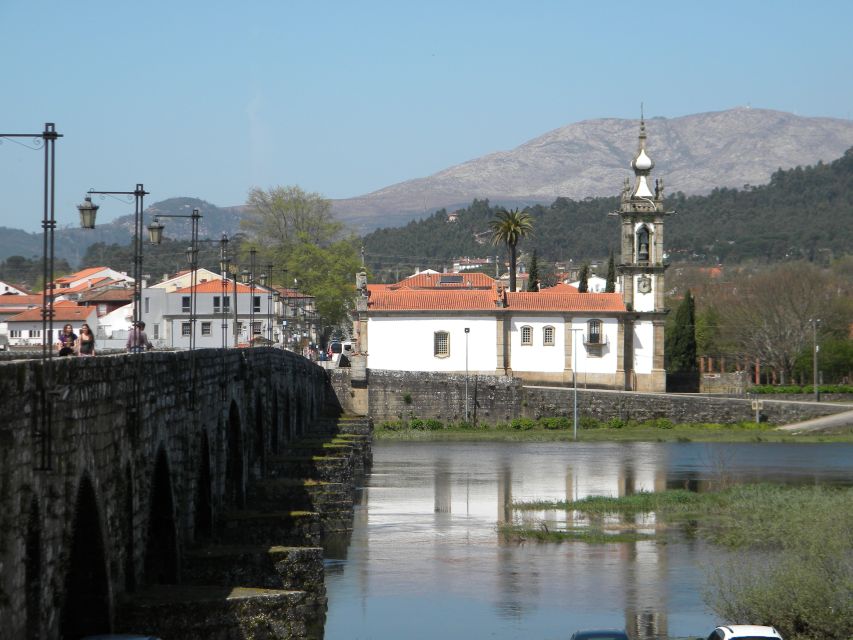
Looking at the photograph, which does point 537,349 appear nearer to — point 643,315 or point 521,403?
point 521,403

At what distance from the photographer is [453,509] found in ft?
130

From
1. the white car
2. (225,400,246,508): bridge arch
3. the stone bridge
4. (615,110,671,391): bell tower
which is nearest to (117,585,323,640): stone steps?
the stone bridge

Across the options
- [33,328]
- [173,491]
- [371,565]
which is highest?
[33,328]

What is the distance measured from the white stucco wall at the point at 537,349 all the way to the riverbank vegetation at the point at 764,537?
31.6 m

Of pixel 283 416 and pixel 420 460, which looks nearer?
pixel 283 416

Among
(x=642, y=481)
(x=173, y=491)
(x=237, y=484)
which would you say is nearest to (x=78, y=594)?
(x=173, y=491)

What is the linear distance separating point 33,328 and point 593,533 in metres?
25.0

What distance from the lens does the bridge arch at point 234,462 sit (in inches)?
1086

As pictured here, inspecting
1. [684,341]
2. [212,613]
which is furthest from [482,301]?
[212,613]

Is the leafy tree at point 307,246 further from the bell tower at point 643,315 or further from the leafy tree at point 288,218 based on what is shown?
the bell tower at point 643,315

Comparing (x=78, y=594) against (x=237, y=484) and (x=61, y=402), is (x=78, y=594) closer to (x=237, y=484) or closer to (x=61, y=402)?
(x=61, y=402)

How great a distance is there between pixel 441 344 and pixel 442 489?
97.8 ft

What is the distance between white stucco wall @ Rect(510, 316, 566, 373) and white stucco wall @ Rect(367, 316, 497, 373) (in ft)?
3.30

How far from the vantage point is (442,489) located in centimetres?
4466
